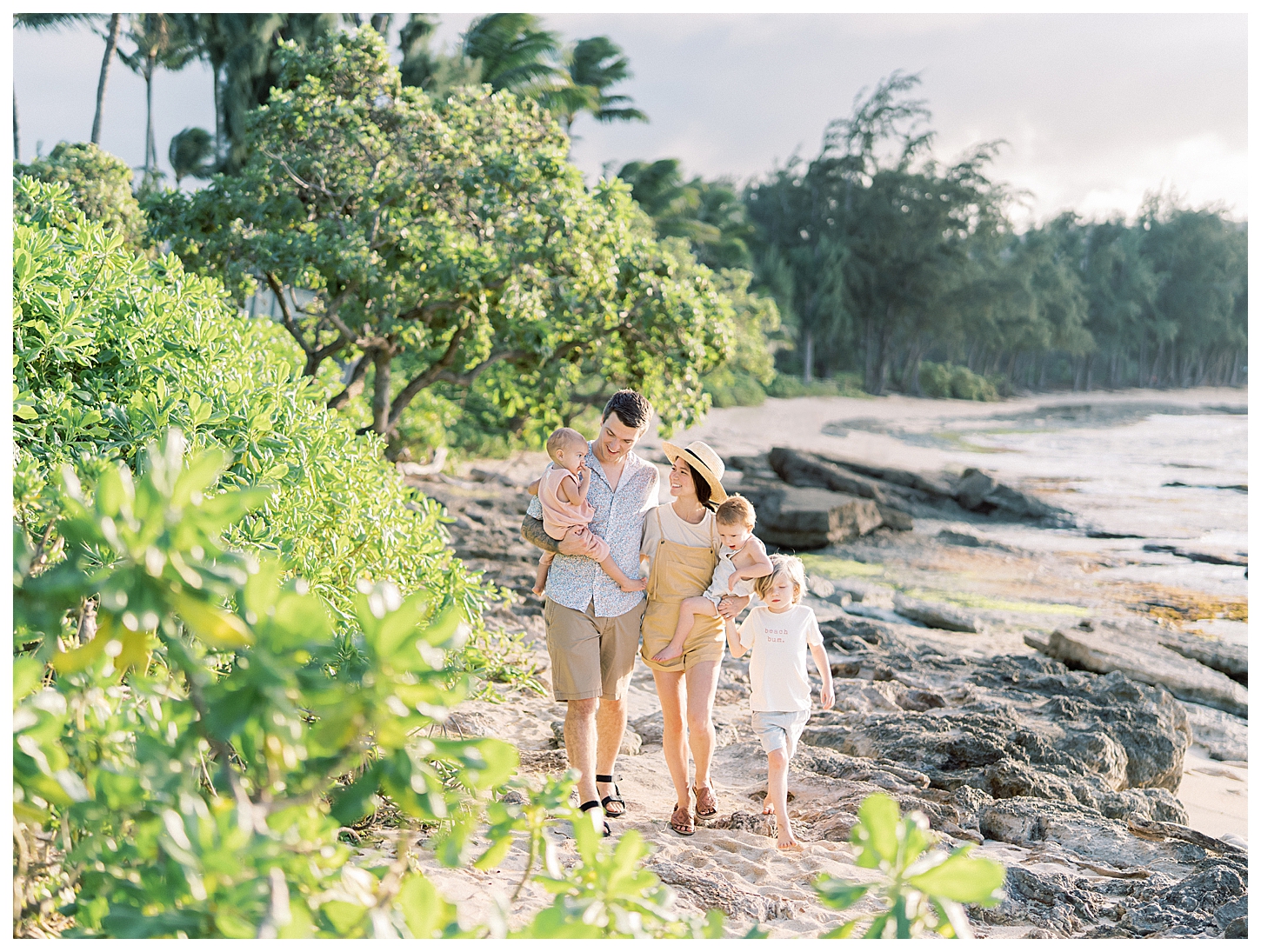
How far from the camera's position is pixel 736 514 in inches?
138

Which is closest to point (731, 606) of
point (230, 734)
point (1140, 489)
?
point (230, 734)

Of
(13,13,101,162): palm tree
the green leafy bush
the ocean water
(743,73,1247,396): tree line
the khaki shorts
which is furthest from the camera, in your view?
(743,73,1247,396): tree line

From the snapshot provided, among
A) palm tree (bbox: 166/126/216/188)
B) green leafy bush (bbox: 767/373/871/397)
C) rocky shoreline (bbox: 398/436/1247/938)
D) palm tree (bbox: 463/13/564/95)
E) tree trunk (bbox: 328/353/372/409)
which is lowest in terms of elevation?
rocky shoreline (bbox: 398/436/1247/938)

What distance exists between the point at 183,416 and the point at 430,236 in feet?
17.6

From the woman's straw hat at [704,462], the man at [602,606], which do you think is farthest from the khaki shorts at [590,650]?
the woman's straw hat at [704,462]

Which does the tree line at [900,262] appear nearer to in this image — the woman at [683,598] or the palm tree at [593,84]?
the palm tree at [593,84]

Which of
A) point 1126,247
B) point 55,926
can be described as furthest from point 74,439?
point 1126,247

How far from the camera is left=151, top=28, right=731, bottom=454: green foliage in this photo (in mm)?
7824

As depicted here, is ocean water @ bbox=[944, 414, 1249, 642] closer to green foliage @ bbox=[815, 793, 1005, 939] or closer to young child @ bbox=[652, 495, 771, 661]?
young child @ bbox=[652, 495, 771, 661]

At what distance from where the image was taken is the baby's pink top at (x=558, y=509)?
3.44 metres

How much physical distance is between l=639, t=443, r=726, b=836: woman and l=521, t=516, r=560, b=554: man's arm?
36 centimetres

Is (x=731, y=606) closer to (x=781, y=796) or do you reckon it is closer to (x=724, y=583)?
(x=724, y=583)

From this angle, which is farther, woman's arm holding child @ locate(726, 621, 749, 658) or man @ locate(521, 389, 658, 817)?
woman's arm holding child @ locate(726, 621, 749, 658)

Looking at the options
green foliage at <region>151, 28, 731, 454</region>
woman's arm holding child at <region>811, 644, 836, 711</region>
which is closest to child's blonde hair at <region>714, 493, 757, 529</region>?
woman's arm holding child at <region>811, 644, 836, 711</region>
